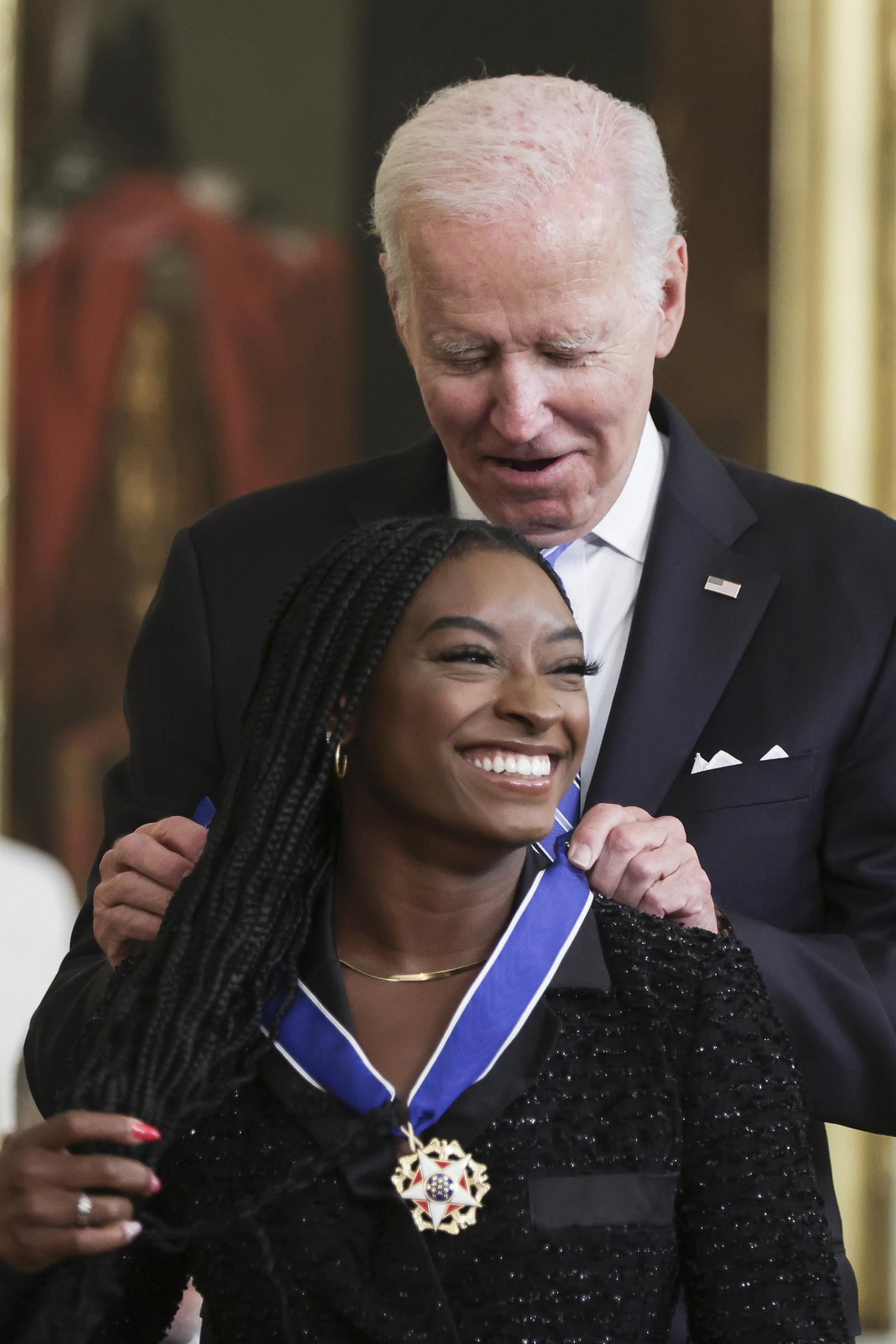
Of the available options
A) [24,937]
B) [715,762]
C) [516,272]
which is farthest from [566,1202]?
[24,937]

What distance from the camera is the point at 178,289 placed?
555 cm

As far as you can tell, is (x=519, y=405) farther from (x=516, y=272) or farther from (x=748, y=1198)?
(x=748, y=1198)

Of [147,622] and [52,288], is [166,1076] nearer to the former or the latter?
[147,622]

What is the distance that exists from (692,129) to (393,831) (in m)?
3.85

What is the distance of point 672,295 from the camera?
8.48ft

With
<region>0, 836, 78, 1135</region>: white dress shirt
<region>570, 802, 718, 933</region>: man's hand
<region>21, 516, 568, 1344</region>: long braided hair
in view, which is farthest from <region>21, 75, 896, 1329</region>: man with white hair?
<region>0, 836, 78, 1135</region>: white dress shirt

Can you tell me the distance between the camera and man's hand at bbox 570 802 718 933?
77.4 inches

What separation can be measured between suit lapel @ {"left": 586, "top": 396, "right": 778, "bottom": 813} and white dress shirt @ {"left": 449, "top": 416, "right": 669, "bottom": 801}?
0.16 feet

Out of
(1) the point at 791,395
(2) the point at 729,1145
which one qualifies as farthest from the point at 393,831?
(1) the point at 791,395

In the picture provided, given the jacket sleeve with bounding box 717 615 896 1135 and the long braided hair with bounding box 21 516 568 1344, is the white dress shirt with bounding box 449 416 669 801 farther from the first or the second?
the long braided hair with bounding box 21 516 568 1344

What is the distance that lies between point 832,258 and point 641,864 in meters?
3.73

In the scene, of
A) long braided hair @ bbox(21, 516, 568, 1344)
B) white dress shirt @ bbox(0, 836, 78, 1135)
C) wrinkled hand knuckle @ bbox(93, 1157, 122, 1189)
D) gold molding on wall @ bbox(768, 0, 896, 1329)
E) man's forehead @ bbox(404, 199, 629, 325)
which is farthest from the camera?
gold molding on wall @ bbox(768, 0, 896, 1329)

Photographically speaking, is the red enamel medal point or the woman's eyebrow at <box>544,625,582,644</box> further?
the woman's eyebrow at <box>544,625,582,644</box>

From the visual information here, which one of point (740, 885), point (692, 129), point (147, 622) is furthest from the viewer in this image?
point (692, 129)
